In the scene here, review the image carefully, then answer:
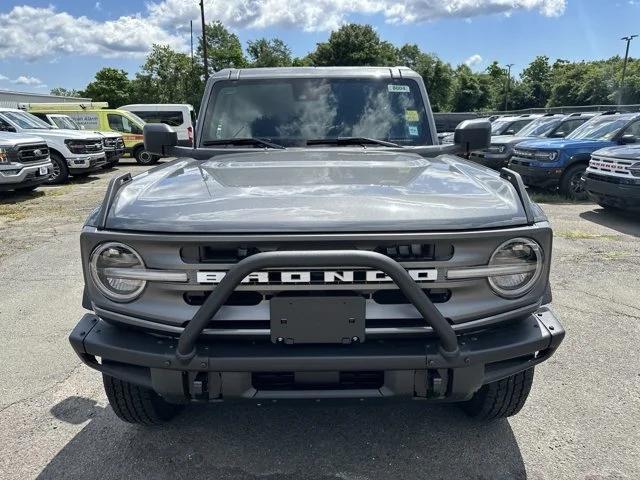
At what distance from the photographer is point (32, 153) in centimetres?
1070

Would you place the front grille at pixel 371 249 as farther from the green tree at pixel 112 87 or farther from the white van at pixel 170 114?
the green tree at pixel 112 87

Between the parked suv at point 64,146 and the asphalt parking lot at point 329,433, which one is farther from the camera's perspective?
the parked suv at point 64,146

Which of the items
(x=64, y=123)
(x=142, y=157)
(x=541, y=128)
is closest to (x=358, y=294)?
(x=541, y=128)

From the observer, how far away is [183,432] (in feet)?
8.91

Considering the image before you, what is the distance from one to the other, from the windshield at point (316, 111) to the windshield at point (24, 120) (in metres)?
11.2

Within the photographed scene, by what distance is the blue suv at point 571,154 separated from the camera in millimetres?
9891

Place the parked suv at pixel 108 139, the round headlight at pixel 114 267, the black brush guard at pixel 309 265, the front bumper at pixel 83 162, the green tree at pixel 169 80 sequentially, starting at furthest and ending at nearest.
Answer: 1. the green tree at pixel 169 80
2. the parked suv at pixel 108 139
3. the front bumper at pixel 83 162
4. the round headlight at pixel 114 267
5. the black brush guard at pixel 309 265

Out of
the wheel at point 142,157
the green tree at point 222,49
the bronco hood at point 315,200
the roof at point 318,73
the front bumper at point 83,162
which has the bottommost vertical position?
the wheel at point 142,157

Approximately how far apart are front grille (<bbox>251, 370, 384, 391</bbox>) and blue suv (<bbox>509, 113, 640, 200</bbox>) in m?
9.09

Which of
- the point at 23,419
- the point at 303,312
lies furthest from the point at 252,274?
the point at 23,419

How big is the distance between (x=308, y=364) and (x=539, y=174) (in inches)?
379

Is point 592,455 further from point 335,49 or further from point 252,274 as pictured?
point 335,49

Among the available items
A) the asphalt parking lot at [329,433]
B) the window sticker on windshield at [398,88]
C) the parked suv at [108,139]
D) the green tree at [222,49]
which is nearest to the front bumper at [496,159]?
the asphalt parking lot at [329,433]

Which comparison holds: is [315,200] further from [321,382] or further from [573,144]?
[573,144]
